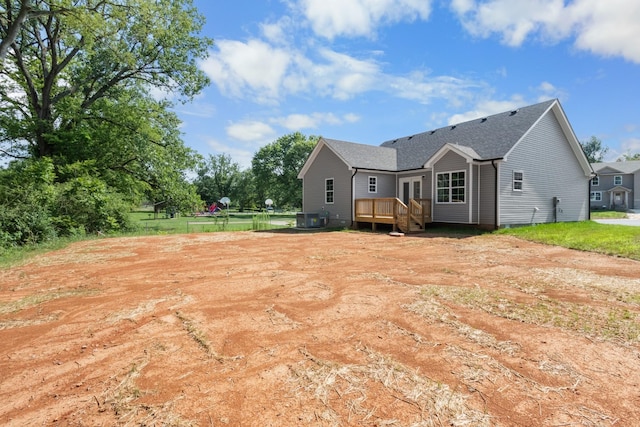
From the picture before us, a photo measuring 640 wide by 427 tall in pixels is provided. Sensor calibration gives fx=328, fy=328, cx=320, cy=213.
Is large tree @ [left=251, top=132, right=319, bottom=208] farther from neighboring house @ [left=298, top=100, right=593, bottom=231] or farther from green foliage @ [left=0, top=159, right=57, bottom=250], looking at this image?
green foliage @ [left=0, top=159, right=57, bottom=250]

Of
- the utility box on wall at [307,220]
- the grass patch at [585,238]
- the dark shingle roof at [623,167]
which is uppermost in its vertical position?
the dark shingle roof at [623,167]

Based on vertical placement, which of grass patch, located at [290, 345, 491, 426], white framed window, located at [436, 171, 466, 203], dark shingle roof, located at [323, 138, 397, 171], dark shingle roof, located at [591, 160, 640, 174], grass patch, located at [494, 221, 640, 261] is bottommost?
grass patch, located at [290, 345, 491, 426]

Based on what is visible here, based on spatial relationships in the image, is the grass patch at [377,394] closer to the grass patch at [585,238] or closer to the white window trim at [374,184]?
the grass patch at [585,238]

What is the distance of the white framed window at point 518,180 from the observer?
1467 centimetres

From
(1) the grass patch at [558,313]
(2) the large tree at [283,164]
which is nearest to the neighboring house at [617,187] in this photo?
(2) the large tree at [283,164]

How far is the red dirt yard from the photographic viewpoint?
7.34 ft

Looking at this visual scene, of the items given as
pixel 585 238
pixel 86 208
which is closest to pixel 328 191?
pixel 86 208

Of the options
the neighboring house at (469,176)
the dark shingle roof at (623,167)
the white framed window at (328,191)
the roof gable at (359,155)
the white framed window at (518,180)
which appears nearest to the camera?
the neighboring house at (469,176)

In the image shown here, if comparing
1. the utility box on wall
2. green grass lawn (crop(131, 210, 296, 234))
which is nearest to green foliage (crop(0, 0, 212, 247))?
green grass lawn (crop(131, 210, 296, 234))

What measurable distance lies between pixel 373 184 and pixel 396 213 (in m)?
3.27

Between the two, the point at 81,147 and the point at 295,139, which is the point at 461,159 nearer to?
the point at 81,147

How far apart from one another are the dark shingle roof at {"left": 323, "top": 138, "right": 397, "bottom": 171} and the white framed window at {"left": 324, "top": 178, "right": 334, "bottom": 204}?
5.98 ft

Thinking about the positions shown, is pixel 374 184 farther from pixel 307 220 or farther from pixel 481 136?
pixel 481 136

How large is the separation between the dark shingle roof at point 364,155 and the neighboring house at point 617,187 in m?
32.0
